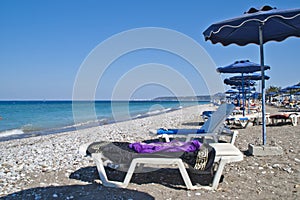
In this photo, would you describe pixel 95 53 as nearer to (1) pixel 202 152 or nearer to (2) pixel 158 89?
(1) pixel 202 152

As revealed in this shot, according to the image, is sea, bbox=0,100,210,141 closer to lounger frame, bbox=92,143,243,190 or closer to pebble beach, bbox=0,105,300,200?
pebble beach, bbox=0,105,300,200

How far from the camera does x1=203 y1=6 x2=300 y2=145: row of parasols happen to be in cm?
317

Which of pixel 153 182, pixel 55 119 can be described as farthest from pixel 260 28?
pixel 55 119

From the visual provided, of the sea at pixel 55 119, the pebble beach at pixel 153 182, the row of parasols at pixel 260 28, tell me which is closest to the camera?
the pebble beach at pixel 153 182

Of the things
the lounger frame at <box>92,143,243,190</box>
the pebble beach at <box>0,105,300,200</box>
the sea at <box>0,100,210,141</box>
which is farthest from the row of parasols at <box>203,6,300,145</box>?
the sea at <box>0,100,210,141</box>

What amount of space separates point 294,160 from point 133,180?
250 cm

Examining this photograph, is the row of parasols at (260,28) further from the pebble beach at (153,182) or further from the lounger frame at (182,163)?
the lounger frame at (182,163)

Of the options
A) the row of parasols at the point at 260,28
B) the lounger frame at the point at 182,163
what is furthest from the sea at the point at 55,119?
the row of parasols at the point at 260,28

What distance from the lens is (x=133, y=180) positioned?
3.54 meters

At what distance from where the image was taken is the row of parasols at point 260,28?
317 centimetres

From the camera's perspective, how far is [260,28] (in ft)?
14.2

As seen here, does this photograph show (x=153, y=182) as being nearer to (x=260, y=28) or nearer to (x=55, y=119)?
(x=260, y=28)

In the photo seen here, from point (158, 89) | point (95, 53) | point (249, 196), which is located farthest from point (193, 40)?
point (158, 89)

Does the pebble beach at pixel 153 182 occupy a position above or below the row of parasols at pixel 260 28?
below
